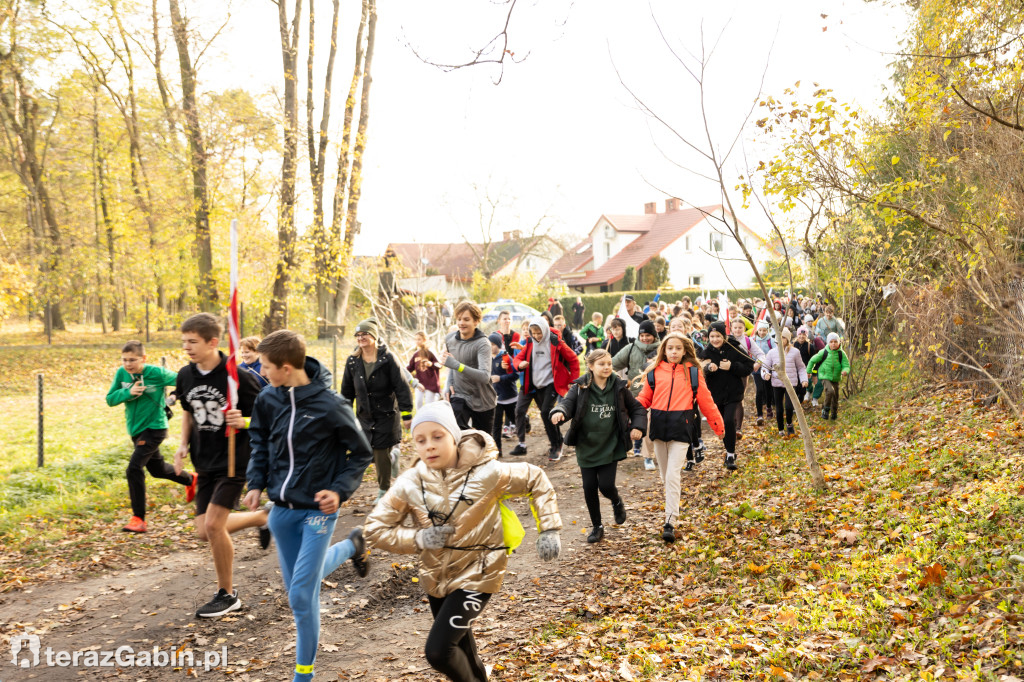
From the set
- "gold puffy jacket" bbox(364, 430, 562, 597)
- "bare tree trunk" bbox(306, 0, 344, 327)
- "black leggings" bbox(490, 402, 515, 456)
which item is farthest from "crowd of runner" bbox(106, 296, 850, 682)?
"bare tree trunk" bbox(306, 0, 344, 327)

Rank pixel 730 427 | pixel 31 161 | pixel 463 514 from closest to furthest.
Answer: pixel 463 514
pixel 730 427
pixel 31 161

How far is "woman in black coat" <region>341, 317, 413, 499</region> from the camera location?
310 inches

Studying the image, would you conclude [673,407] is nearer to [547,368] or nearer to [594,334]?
[547,368]

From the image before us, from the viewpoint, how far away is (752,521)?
7.77m

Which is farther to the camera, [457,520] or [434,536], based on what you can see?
[457,520]

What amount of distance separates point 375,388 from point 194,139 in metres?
15.0

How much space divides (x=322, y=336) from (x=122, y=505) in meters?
16.1

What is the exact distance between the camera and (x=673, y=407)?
770 cm

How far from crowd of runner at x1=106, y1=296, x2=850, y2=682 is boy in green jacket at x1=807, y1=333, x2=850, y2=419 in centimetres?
221

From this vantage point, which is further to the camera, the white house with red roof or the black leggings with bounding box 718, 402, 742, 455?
the white house with red roof

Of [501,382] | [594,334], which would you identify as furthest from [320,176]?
[501,382]

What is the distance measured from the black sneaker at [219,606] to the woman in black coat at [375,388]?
2.36 meters

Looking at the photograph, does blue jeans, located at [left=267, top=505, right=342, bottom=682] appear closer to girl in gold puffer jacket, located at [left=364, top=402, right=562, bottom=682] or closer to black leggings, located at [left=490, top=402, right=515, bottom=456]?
girl in gold puffer jacket, located at [left=364, top=402, right=562, bottom=682]

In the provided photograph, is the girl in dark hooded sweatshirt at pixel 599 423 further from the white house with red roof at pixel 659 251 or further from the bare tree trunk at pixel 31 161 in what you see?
the white house with red roof at pixel 659 251
